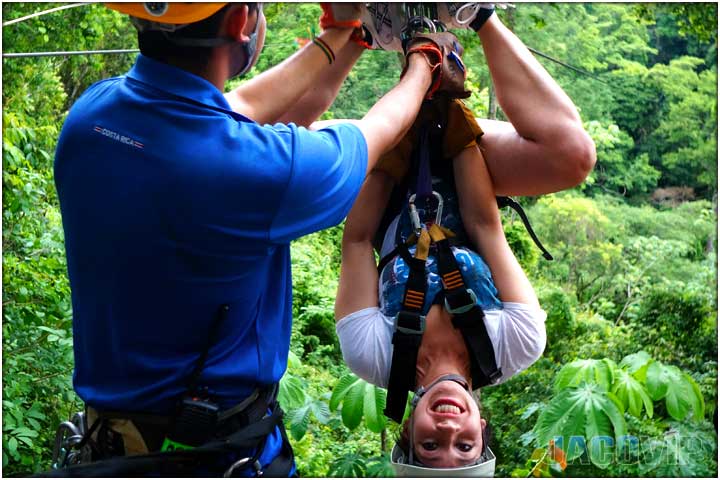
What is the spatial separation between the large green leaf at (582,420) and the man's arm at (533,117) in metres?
1.58

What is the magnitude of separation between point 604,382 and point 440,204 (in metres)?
1.78

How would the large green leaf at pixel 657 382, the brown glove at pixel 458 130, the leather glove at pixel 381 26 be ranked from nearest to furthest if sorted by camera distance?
the leather glove at pixel 381 26
the brown glove at pixel 458 130
the large green leaf at pixel 657 382

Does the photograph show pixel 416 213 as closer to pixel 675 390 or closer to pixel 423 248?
pixel 423 248

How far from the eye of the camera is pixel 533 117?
7.41 ft

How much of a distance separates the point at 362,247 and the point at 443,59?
0.58 m

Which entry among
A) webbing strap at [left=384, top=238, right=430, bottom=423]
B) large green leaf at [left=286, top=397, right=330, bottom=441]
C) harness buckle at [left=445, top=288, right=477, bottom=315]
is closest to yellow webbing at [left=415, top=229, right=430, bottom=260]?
webbing strap at [left=384, top=238, right=430, bottom=423]

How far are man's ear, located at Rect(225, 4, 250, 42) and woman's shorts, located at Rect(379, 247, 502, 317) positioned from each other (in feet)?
2.61

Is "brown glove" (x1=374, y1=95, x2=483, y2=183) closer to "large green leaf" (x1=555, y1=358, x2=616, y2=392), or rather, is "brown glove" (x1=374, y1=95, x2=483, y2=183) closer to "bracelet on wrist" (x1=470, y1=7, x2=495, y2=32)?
"bracelet on wrist" (x1=470, y1=7, x2=495, y2=32)

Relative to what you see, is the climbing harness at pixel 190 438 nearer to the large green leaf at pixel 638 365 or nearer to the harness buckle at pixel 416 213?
the harness buckle at pixel 416 213

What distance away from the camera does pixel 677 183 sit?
19.9 meters

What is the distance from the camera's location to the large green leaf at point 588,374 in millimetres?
3689

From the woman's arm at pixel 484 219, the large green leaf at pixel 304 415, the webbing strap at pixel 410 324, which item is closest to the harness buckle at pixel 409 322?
the webbing strap at pixel 410 324

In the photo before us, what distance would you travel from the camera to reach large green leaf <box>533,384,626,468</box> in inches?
140

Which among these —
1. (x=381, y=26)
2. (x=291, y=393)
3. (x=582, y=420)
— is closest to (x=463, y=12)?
(x=381, y=26)
